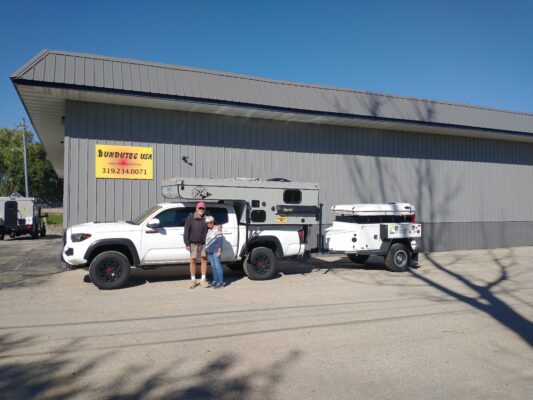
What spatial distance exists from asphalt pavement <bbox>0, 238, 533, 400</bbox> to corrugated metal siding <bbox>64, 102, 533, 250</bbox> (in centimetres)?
339

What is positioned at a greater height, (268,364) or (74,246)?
(74,246)

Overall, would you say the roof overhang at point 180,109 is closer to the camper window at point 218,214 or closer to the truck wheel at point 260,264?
the camper window at point 218,214

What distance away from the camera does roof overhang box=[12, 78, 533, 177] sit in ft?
41.5

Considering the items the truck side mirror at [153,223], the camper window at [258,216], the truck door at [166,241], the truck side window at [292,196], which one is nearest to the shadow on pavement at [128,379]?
the truck door at [166,241]

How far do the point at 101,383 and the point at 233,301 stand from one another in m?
4.26

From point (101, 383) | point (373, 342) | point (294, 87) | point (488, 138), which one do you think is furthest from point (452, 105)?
point (101, 383)

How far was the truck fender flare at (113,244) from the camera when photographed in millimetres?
9969

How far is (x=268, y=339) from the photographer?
6.54 meters

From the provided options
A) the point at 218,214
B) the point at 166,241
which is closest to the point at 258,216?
the point at 218,214

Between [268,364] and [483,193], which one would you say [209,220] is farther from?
[483,193]

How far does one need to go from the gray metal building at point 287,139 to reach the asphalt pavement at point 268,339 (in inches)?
169

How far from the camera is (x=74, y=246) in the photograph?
9883mm

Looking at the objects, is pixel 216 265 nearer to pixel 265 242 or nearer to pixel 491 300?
pixel 265 242

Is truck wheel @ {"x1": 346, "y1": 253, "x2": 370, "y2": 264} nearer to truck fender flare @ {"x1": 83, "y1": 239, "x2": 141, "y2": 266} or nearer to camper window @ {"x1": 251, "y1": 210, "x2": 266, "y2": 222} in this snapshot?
camper window @ {"x1": 251, "y1": 210, "x2": 266, "y2": 222}
